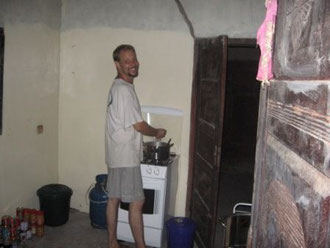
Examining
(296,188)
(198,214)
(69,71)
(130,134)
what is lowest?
(198,214)

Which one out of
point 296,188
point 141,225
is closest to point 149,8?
point 141,225

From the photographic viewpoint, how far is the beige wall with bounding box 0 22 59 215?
9.37 ft

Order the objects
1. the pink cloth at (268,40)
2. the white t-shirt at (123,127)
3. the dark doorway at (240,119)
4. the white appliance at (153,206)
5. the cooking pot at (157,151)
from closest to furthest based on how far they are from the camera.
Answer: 1. the pink cloth at (268,40)
2. the white t-shirt at (123,127)
3. the white appliance at (153,206)
4. the cooking pot at (157,151)
5. the dark doorway at (240,119)

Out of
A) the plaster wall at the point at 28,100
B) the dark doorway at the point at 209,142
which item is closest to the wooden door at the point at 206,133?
the dark doorway at the point at 209,142

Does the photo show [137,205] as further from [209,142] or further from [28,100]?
[28,100]

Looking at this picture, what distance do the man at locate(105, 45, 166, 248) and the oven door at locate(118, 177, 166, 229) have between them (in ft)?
0.76

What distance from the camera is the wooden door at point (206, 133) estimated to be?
2.68m

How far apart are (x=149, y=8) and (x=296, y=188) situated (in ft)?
9.95

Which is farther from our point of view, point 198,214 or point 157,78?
point 157,78

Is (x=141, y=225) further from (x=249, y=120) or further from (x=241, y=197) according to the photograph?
(x=249, y=120)

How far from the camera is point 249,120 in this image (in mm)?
6020

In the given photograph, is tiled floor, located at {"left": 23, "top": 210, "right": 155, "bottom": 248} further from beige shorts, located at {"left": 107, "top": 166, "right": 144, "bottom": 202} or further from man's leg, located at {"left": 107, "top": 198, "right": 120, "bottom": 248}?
beige shorts, located at {"left": 107, "top": 166, "right": 144, "bottom": 202}

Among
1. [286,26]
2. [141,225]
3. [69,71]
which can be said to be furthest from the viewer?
[69,71]

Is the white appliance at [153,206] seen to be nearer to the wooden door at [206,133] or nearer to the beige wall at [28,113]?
the wooden door at [206,133]
